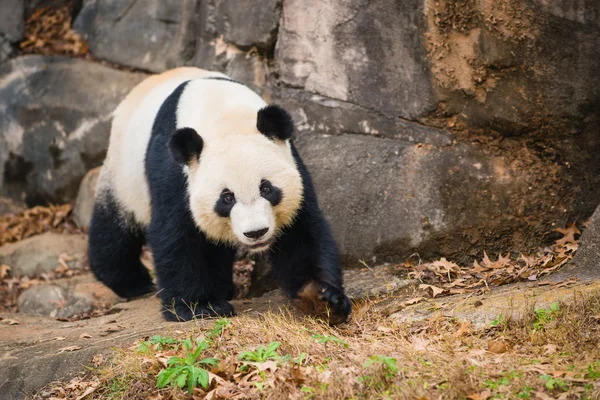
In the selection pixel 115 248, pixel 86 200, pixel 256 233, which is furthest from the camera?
pixel 86 200

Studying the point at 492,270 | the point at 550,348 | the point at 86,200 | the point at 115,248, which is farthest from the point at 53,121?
the point at 550,348

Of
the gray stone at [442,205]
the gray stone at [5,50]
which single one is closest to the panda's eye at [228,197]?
the gray stone at [442,205]

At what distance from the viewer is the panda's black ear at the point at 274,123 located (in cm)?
600

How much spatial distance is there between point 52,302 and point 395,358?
5947 millimetres

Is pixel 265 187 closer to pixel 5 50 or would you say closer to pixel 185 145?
pixel 185 145

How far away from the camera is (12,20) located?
→ 1224 cm

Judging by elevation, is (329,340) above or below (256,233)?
below

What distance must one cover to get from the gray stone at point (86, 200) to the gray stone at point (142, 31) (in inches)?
71.7

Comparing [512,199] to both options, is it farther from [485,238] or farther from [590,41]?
[590,41]

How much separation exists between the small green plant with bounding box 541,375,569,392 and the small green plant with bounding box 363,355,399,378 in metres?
0.92

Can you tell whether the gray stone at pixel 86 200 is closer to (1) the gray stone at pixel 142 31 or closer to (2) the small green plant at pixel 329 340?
(1) the gray stone at pixel 142 31

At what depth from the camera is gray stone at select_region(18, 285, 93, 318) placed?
924 centimetres

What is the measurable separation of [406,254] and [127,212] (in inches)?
121

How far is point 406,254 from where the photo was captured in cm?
755
